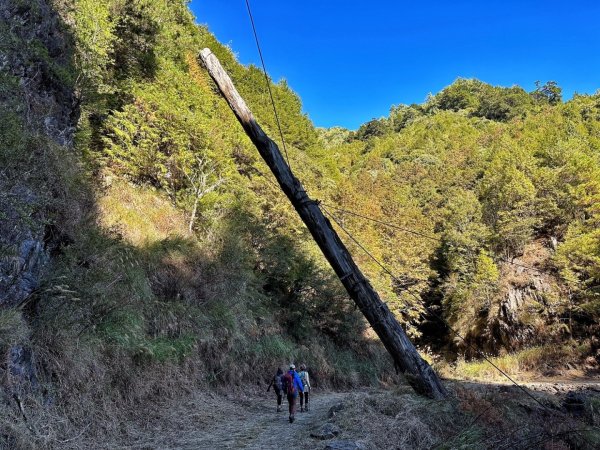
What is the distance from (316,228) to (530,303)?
24.3 m

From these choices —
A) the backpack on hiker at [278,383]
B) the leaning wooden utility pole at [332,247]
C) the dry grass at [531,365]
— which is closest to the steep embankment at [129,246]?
the backpack on hiker at [278,383]

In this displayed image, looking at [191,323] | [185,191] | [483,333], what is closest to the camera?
[191,323]

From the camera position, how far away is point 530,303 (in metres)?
25.8

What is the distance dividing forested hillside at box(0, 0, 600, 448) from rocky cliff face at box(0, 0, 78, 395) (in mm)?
42

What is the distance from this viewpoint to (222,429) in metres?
7.91

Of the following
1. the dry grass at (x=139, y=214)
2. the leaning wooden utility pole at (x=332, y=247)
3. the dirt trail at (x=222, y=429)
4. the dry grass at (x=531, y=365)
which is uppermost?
the dry grass at (x=139, y=214)

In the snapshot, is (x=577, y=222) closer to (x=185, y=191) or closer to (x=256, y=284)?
(x=256, y=284)

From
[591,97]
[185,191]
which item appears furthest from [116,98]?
[591,97]

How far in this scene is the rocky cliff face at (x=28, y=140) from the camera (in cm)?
579

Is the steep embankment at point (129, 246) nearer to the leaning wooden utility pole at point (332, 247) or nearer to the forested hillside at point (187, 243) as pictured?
the forested hillside at point (187, 243)

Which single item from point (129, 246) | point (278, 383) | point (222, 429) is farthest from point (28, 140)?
point (278, 383)

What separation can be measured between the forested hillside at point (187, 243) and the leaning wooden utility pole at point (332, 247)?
2.16ft

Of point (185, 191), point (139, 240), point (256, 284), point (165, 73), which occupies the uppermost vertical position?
point (165, 73)

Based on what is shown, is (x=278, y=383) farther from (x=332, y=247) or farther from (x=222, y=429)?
(x=332, y=247)
